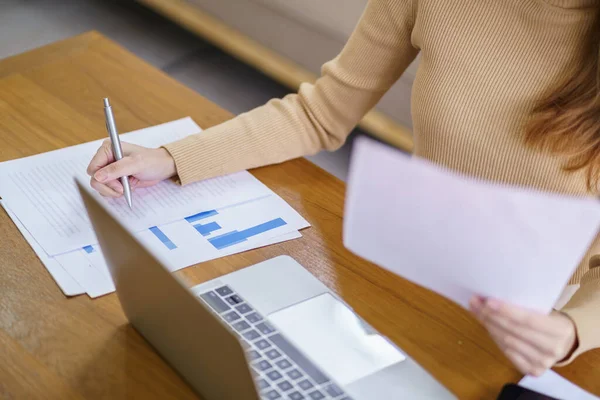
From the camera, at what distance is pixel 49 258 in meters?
0.95

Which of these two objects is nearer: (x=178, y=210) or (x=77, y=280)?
(x=77, y=280)

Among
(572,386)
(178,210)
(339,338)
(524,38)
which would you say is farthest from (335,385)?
(524,38)

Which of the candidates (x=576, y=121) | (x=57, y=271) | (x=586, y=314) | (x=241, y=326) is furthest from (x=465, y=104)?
(x=57, y=271)

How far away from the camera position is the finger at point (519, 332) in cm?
75

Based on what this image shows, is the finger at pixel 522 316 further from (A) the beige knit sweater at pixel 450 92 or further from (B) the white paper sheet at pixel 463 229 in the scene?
(A) the beige knit sweater at pixel 450 92

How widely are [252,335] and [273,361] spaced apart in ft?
0.15

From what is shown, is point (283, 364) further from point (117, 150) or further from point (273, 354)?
point (117, 150)

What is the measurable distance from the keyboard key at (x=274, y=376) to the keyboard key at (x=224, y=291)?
134mm

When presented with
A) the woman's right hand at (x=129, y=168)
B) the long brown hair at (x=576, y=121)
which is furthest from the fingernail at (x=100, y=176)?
the long brown hair at (x=576, y=121)

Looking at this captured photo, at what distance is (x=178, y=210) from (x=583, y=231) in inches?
21.6

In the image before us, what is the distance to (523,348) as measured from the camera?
0.78 meters

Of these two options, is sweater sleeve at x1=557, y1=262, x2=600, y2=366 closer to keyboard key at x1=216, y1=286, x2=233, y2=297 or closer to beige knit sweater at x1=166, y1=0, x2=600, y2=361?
beige knit sweater at x1=166, y1=0, x2=600, y2=361

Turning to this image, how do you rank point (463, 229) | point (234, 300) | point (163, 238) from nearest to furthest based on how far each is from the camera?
point (463, 229) → point (234, 300) → point (163, 238)

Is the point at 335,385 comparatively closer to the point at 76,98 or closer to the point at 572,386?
the point at 572,386
